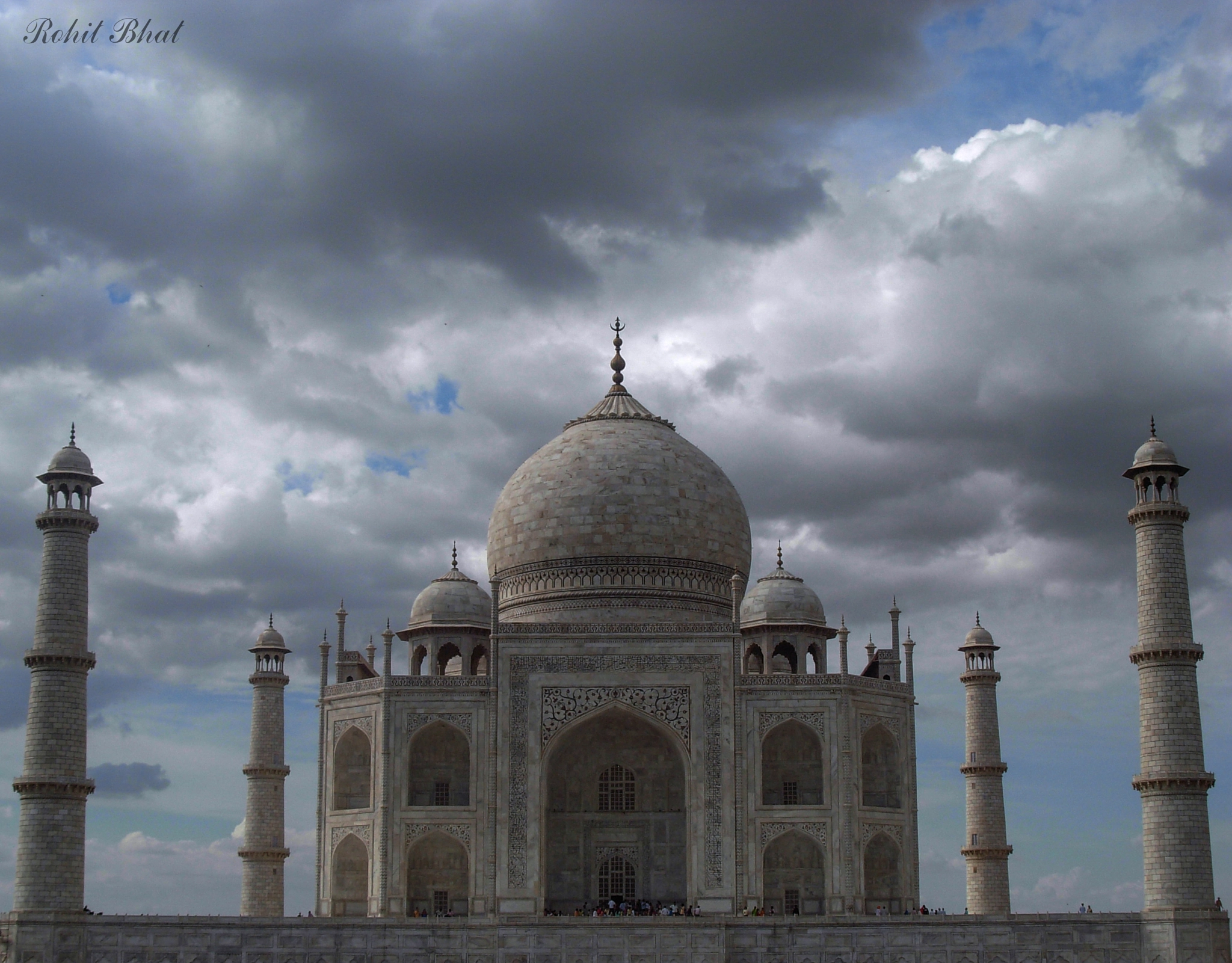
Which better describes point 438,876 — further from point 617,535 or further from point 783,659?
point 783,659

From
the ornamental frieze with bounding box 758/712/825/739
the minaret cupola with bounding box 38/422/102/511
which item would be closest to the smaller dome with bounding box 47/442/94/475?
the minaret cupola with bounding box 38/422/102/511

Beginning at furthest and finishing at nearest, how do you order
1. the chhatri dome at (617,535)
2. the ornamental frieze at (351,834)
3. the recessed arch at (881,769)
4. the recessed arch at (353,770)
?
the chhatri dome at (617,535), the recessed arch at (881,769), the recessed arch at (353,770), the ornamental frieze at (351,834)

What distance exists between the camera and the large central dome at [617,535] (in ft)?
104

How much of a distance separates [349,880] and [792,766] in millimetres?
8307

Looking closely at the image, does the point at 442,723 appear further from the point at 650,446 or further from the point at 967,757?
the point at 967,757

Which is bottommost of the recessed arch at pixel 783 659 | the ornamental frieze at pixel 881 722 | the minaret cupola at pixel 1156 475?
the ornamental frieze at pixel 881 722

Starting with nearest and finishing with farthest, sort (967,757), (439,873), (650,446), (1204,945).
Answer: (1204,945) → (439,873) → (650,446) → (967,757)

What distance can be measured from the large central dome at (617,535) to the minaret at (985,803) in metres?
6.43

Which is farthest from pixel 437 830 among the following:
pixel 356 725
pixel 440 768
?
pixel 356 725

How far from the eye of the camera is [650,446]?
33.2m

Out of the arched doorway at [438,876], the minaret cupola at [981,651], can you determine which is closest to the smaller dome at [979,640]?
the minaret cupola at [981,651]

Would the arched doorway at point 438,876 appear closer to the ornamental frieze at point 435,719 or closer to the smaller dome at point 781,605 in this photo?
the ornamental frieze at point 435,719

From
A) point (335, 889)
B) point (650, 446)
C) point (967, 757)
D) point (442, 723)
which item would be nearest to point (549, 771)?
point (442, 723)

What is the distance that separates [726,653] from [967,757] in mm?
9227
